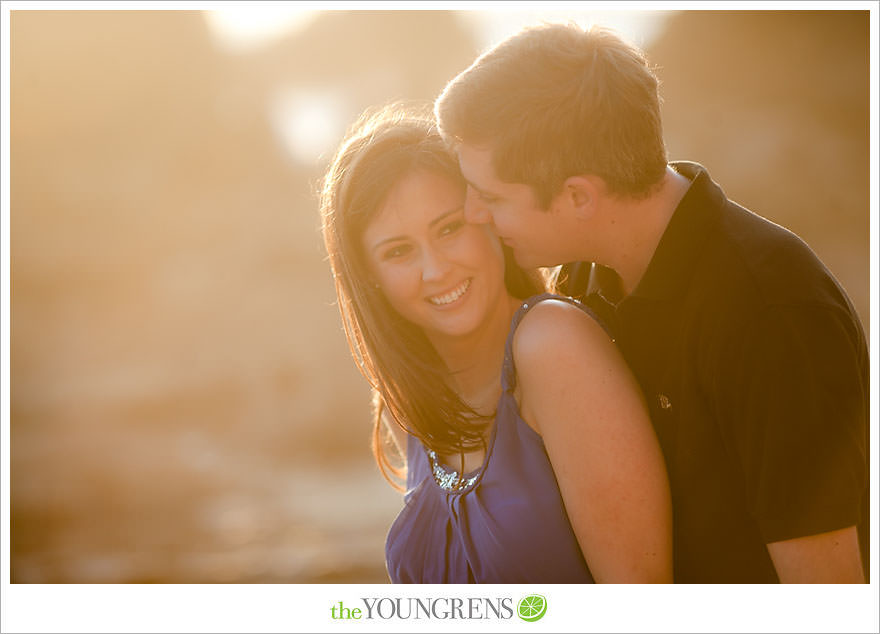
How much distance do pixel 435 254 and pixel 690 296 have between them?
2.18 ft

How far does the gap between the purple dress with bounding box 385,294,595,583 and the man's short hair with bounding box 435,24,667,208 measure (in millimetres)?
302

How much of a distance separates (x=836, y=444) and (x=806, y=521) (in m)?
0.15

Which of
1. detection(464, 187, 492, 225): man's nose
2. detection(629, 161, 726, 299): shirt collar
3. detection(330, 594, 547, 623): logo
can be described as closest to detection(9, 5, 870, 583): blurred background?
detection(330, 594, 547, 623): logo

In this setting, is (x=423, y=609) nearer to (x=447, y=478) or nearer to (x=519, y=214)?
(x=447, y=478)

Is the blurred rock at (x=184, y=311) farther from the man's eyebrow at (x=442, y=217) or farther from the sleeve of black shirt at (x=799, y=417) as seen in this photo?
the sleeve of black shirt at (x=799, y=417)

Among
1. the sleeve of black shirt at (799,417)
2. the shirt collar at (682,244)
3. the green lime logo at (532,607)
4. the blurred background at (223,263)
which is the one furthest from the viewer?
the blurred background at (223,263)

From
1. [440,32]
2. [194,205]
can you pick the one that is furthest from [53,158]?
[440,32]

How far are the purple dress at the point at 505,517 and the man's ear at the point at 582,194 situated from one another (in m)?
0.21

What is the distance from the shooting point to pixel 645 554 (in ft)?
5.50

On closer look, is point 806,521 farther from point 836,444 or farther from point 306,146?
point 306,146

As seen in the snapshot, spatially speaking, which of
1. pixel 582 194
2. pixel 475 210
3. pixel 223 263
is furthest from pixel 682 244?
pixel 223 263

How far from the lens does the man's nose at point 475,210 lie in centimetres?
200

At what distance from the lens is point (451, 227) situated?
2.06 metres

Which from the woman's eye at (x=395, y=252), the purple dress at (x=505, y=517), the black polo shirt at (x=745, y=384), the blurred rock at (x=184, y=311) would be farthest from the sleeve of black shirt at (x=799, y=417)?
the blurred rock at (x=184, y=311)
